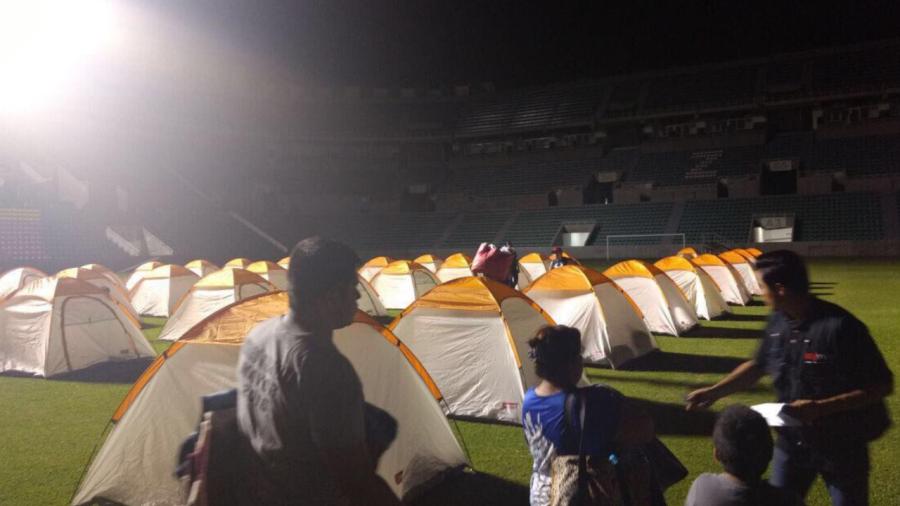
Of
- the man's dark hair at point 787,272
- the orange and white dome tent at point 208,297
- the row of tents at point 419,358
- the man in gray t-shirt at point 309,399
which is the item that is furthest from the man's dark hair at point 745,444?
the orange and white dome tent at point 208,297

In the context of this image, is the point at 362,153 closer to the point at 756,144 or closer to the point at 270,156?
the point at 270,156

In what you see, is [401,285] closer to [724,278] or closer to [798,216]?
[724,278]

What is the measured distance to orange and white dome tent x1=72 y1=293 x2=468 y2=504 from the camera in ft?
16.3

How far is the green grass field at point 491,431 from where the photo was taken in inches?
202

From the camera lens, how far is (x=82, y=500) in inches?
191

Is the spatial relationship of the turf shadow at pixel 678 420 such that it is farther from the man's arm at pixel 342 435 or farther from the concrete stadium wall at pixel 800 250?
the concrete stadium wall at pixel 800 250

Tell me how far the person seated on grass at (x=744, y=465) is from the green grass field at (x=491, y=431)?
2408 millimetres

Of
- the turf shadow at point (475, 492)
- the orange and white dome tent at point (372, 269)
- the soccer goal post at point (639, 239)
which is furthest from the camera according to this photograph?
the soccer goal post at point (639, 239)

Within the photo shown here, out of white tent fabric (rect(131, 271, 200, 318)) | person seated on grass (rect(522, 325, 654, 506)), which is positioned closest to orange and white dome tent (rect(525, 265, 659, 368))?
person seated on grass (rect(522, 325, 654, 506))

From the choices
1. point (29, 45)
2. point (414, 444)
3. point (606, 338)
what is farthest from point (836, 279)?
point (29, 45)

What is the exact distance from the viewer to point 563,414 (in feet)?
9.06

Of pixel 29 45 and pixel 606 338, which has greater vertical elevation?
pixel 29 45

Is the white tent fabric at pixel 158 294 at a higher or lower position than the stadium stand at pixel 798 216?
lower

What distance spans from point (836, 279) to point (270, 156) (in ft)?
125
